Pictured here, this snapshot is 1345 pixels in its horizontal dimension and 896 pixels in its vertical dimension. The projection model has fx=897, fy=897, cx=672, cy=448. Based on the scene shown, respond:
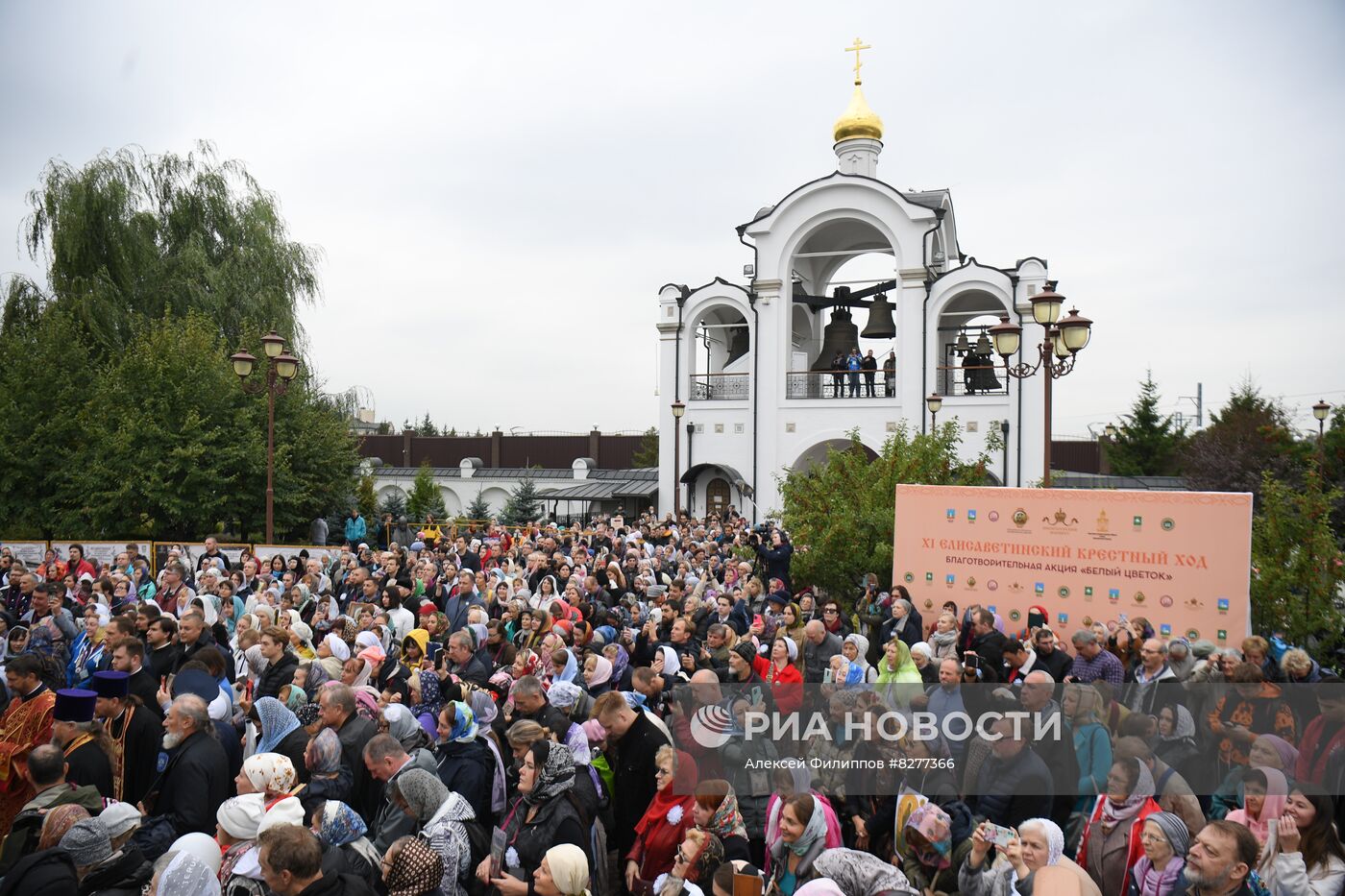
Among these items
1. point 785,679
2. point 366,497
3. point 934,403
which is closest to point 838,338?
point 934,403

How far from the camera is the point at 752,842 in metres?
5.39

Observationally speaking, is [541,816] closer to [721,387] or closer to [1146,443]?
[721,387]

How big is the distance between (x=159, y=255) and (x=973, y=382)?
81.9 ft

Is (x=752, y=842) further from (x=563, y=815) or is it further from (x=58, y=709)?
(x=58, y=709)

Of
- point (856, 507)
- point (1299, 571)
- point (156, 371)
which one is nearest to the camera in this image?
point (1299, 571)

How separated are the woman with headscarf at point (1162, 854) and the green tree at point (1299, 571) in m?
6.95

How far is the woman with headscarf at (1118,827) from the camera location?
4488 mm

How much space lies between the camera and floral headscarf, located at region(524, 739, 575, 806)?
455 cm

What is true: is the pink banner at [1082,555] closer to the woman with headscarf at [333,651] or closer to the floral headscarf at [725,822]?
the floral headscarf at [725,822]

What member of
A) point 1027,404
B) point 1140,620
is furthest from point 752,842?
point 1027,404

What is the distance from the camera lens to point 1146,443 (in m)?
42.7

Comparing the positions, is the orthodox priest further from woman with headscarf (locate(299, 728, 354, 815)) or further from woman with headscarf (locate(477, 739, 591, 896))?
woman with headscarf (locate(477, 739, 591, 896))

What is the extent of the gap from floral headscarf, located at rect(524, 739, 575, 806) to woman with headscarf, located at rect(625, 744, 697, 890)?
0.64 m

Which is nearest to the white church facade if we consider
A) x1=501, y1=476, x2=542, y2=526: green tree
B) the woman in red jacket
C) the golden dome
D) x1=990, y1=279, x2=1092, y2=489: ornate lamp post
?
the golden dome
